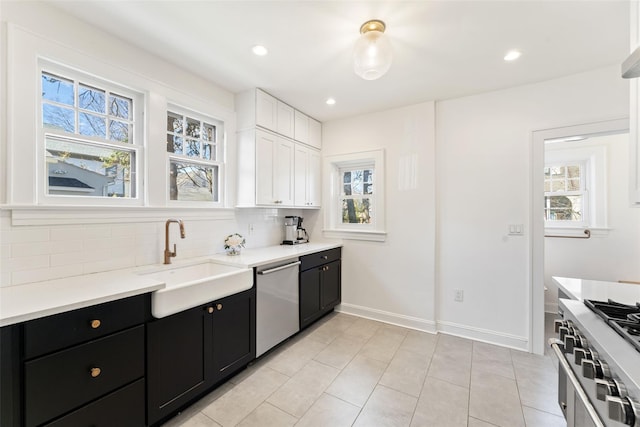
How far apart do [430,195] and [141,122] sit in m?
2.97

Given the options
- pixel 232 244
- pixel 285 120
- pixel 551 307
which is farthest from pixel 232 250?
pixel 551 307

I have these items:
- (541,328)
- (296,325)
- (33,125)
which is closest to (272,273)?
(296,325)

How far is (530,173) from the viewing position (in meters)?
2.61

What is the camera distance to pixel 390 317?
3264 mm

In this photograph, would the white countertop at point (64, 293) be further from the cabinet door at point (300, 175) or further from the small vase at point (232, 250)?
the cabinet door at point (300, 175)

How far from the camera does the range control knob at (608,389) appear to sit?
0.80 metres

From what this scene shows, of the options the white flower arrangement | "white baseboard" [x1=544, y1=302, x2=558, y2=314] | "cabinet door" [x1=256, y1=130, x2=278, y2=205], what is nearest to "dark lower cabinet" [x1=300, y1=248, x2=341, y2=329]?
the white flower arrangement

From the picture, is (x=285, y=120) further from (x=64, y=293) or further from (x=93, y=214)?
(x=64, y=293)

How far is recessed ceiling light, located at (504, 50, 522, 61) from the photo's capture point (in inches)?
82.6

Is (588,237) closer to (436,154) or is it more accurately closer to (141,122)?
(436,154)

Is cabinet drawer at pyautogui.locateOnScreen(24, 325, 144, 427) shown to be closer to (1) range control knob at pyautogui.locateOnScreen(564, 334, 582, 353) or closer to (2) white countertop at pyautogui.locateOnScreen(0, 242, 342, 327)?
(2) white countertop at pyautogui.locateOnScreen(0, 242, 342, 327)

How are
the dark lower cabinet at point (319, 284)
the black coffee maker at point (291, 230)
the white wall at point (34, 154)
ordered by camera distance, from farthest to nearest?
the black coffee maker at point (291, 230), the dark lower cabinet at point (319, 284), the white wall at point (34, 154)

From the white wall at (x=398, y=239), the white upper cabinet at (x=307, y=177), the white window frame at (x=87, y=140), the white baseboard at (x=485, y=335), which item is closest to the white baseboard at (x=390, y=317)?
the white wall at (x=398, y=239)

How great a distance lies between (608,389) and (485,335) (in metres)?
2.29
